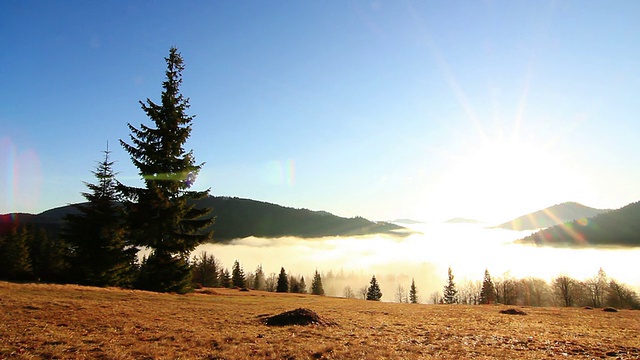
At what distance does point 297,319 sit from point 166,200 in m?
19.0

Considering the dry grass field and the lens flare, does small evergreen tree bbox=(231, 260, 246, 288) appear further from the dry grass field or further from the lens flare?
the dry grass field

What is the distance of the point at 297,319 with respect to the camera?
1875cm

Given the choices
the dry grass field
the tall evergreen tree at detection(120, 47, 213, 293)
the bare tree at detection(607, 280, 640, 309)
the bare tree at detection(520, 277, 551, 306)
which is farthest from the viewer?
the bare tree at detection(520, 277, 551, 306)

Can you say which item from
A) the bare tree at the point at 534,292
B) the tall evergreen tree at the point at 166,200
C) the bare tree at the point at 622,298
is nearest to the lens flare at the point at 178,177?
the tall evergreen tree at the point at 166,200

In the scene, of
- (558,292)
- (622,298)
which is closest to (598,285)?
(558,292)

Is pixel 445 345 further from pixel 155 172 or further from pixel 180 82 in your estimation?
pixel 180 82

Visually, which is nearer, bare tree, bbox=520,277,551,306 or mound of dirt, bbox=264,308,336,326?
mound of dirt, bbox=264,308,336,326

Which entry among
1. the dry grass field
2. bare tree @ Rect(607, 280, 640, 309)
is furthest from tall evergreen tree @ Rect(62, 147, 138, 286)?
bare tree @ Rect(607, 280, 640, 309)

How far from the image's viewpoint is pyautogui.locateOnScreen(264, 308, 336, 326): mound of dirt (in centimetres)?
1828

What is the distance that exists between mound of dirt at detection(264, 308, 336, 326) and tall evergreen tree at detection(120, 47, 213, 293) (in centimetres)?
1619

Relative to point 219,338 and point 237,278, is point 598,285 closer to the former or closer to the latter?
point 237,278

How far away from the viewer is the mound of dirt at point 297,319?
18.3 meters

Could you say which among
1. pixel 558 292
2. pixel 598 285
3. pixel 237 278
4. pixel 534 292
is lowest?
pixel 534 292

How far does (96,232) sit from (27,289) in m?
16.3
